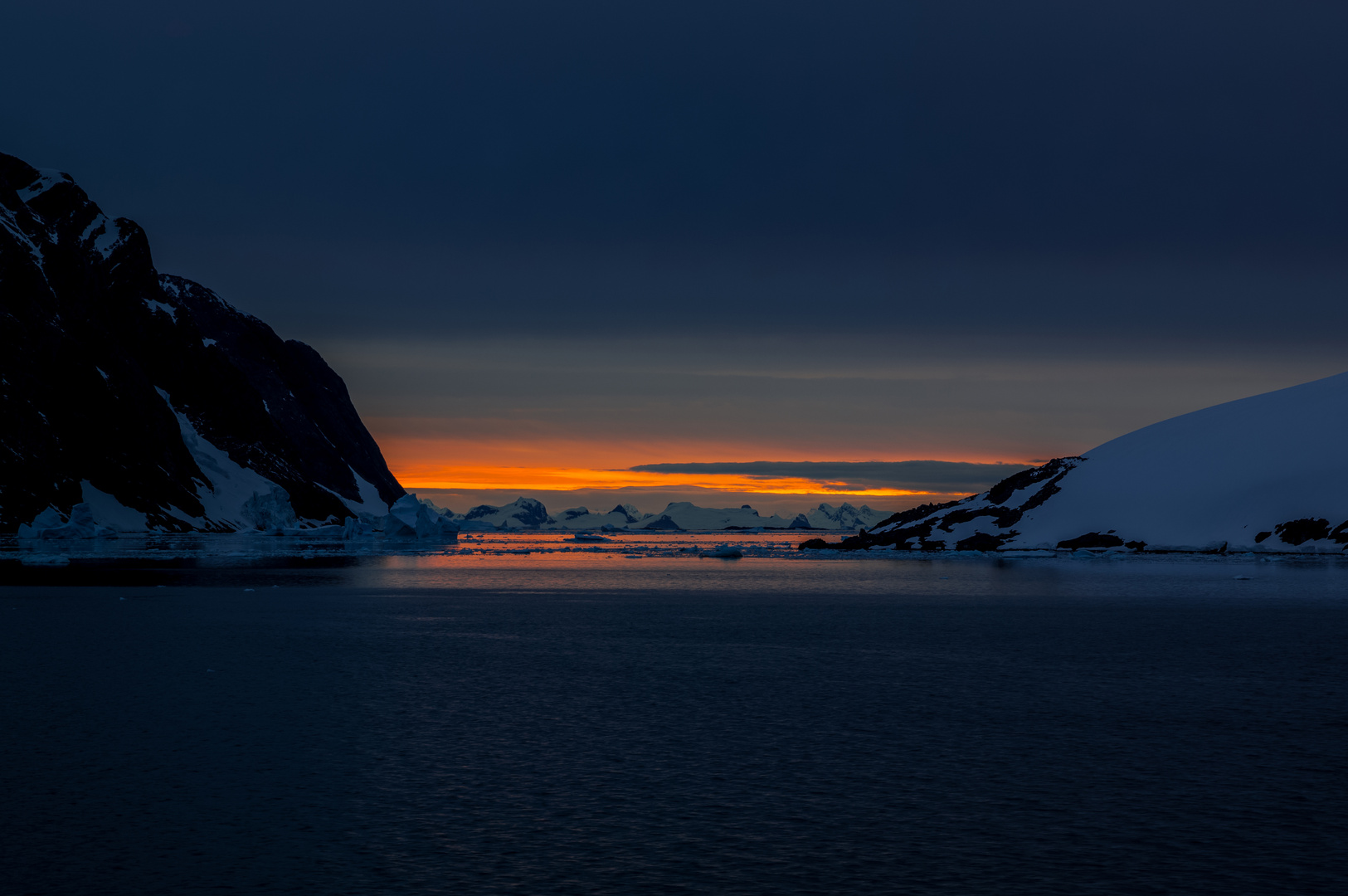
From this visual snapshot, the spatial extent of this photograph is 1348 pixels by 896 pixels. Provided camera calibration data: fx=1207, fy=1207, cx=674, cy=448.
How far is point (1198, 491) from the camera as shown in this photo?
12250 cm

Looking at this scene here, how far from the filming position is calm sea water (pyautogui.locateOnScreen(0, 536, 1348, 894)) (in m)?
13.0

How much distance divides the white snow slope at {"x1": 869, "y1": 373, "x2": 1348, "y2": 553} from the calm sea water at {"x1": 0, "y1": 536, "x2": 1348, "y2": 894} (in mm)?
78290

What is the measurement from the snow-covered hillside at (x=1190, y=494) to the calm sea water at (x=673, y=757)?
7861 centimetres

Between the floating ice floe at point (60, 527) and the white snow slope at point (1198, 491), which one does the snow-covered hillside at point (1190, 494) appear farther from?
the floating ice floe at point (60, 527)

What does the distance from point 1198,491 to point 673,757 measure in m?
117

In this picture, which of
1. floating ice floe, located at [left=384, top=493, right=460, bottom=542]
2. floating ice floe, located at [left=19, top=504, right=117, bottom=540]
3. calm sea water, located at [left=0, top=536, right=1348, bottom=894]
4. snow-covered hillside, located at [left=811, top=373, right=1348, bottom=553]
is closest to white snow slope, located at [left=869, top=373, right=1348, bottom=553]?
snow-covered hillside, located at [left=811, top=373, right=1348, bottom=553]

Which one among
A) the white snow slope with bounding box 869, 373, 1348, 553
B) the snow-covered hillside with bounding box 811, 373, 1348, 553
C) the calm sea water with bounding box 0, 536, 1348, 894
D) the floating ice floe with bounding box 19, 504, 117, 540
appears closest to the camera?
the calm sea water with bounding box 0, 536, 1348, 894

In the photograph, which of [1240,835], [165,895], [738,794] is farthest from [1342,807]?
[165,895]

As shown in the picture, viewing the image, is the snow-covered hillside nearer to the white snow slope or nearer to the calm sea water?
the white snow slope

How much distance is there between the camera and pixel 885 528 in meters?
155

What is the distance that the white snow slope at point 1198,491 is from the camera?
373 ft

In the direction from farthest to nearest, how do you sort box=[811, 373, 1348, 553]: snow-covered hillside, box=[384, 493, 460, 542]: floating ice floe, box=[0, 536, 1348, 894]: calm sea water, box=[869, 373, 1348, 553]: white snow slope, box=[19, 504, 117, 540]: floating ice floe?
box=[384, 493, 460, 542]: floating ice floe, box=[19, 504, 117, 540]: floating ice floe, box=[811, 373, 1348, 553]: snow-covered hillside, box=[869, 373, 1348, 553]: white snow slope, box=[0, 536, 1348, 894]: calm sea water

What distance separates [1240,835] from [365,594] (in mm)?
50911

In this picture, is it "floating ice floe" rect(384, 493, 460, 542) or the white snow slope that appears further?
"floating ice floe" rect(384, 493, 460, 542)
